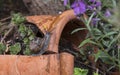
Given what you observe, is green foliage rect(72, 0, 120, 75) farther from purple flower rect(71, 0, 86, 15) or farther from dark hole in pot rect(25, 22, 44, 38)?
dark hole in pot rect(25, 22, 44, 38)

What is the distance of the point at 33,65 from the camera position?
1170 mm

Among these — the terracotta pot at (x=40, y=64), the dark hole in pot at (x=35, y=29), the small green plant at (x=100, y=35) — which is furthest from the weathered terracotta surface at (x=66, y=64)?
the dark hole in pot at (x=35, y=29)

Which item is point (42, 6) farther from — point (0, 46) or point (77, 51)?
point (0, 46)

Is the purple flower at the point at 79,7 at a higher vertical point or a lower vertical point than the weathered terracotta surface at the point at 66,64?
higher

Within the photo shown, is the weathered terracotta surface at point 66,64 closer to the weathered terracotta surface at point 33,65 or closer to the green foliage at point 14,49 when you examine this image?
the weathered terracotta surface at point 33,65

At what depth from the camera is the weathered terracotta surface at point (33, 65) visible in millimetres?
1168

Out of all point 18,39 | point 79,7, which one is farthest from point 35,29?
point 79,7

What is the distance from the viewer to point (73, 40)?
1.51 metres

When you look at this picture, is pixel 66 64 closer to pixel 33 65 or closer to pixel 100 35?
pixel 33 65

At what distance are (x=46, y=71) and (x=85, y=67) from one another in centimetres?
35

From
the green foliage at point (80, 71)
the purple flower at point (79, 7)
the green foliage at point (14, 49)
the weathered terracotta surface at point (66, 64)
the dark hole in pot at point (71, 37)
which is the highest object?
the purple flower at point (79, 7)

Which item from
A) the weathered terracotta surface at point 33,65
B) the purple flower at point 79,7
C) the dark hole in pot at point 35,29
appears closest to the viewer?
the weathered terracotta surface at point 33,65

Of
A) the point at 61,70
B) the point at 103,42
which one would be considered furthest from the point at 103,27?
the point at 61,70

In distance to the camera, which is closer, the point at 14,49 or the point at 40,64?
the point at 40,64
